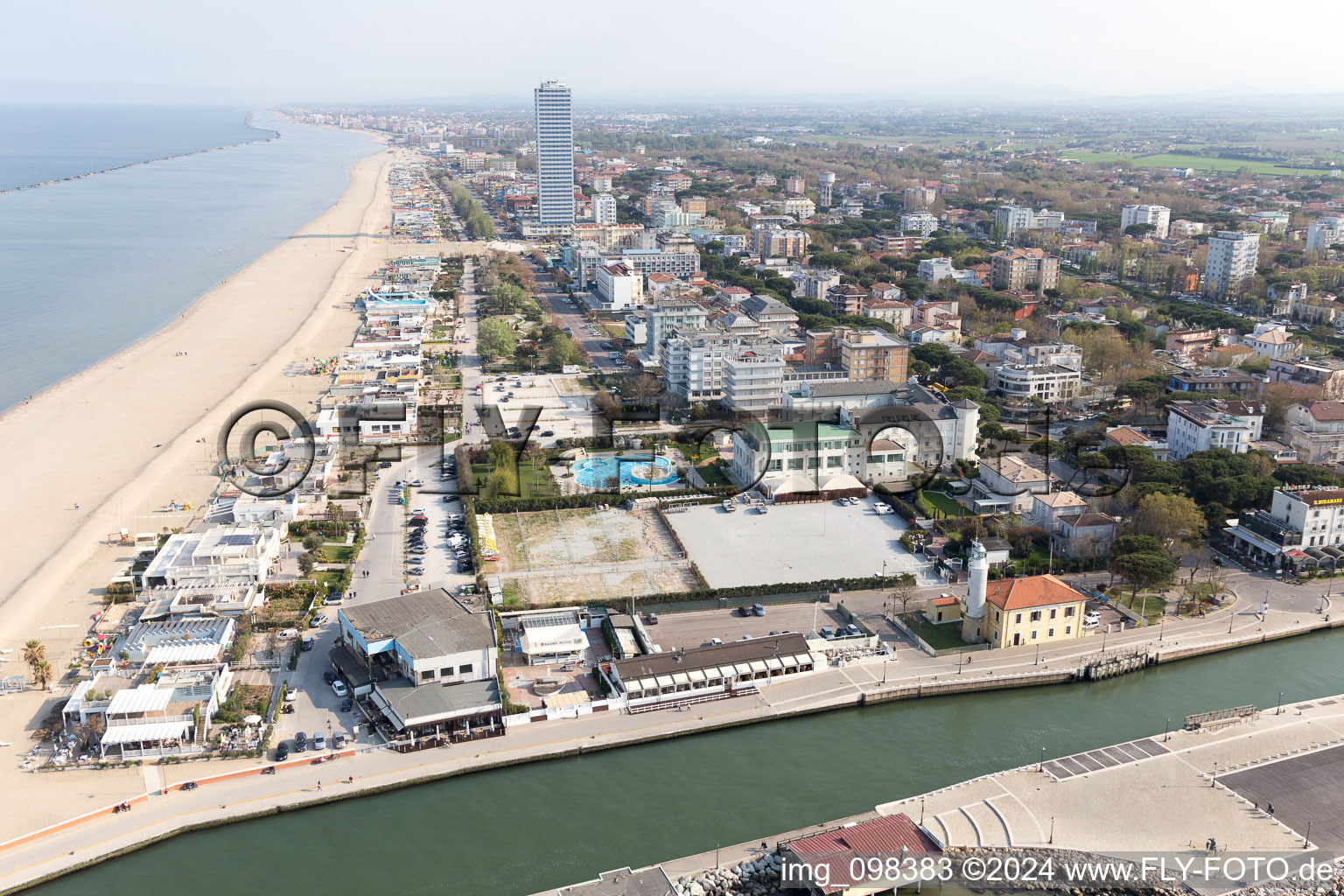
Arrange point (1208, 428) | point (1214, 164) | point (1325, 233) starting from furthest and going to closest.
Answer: point (1214, 164) → point (1325, 233) → point (1208, 428)

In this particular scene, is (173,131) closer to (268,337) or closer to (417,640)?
(268,337)

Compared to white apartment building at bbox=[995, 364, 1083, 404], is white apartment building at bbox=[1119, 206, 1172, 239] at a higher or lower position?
higher

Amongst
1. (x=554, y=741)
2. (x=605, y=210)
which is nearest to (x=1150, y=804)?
(x=554, y=741)

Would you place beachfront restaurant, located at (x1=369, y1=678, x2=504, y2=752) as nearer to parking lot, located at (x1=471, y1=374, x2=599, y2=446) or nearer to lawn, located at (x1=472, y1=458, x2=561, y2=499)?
lawn, located at (x1=472, y1=458, x2=561, y2=499)

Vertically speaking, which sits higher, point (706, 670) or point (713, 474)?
point (713, 474)

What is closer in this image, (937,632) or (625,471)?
(937,632)

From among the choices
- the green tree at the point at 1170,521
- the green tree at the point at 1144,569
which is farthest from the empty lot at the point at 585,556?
the green tree at the point at 1170,521

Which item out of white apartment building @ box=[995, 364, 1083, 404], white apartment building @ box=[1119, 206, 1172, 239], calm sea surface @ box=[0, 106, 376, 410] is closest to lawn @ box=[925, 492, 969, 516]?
white apartment building @ box=[995, 364, 1083, 404]

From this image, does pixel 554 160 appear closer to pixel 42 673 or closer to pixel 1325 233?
pixel 1325 233
